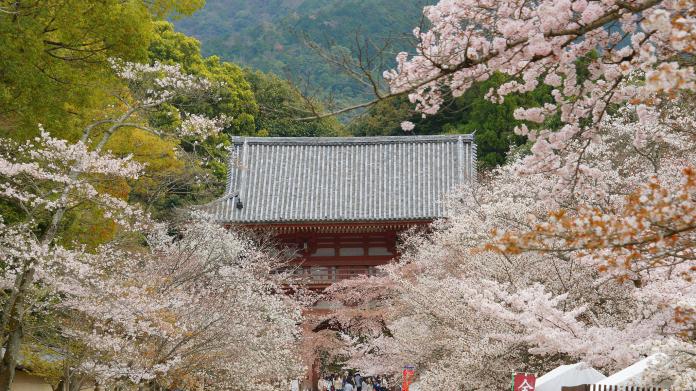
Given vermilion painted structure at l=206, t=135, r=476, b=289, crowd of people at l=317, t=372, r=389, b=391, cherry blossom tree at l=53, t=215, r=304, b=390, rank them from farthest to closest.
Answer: crowd of people at l=317, t=372, r=389, b=391 → vermilion painted structure at l=206, t=135, r=476, b=289 → cherry blossom tree at l=53, t=215, r=304, b=390

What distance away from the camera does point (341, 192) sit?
93.9 feet

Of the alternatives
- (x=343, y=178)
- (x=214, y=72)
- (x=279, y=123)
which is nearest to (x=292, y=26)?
(x=279, y=123)

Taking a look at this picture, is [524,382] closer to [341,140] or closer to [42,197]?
[42,197]

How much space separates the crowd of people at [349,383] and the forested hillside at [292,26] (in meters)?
22.8

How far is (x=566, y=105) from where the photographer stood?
5590mm

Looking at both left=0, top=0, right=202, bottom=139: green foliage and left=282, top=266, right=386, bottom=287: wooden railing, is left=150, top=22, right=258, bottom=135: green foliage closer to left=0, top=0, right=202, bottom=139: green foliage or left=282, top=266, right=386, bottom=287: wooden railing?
left=282, top=266, right=386, bottom=287: wooden railing

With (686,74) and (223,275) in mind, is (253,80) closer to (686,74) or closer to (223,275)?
(223,275)

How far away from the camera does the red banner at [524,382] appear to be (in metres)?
8.88

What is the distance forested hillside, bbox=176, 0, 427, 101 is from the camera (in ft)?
205

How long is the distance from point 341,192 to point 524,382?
65.2 ft

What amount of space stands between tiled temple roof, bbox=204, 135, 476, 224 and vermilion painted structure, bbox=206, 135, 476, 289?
32 millimetres

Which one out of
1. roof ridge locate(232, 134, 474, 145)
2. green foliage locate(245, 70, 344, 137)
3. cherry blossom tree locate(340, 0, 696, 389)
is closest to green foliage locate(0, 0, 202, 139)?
cherry blossom tree locate(340, 0, 696, 389)

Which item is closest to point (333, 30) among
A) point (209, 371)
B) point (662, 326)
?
point (209, 371)

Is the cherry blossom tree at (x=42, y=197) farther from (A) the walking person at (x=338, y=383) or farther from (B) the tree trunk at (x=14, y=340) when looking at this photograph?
(A) the walking person at (x=338, y=383)
